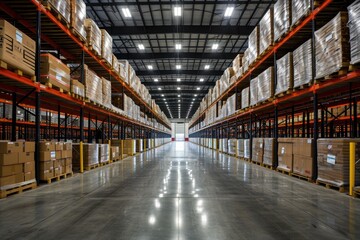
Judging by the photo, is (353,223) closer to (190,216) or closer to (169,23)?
(190,216)

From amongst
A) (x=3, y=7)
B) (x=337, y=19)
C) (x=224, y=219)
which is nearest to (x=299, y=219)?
(x=224, y=219)

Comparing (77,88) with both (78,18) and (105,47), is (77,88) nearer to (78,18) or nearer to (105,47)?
(78,18)

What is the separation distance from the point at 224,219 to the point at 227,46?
16894 mm

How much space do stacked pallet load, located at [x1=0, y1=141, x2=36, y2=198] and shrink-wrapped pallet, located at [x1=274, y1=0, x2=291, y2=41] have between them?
21.6ft

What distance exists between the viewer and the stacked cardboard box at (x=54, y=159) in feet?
18.8

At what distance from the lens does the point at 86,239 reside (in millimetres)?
2629

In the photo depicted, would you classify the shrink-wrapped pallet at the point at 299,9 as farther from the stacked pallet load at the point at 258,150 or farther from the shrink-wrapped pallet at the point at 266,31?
the stacked pallet load at the point at 258,150

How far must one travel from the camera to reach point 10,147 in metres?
4.65

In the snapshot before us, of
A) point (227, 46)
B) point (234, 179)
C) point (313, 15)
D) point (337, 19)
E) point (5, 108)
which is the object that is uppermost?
point (227, 46)

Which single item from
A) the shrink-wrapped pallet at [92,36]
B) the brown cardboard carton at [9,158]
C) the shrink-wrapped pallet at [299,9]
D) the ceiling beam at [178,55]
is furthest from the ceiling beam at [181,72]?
the brown cardboard carton at [9,158]

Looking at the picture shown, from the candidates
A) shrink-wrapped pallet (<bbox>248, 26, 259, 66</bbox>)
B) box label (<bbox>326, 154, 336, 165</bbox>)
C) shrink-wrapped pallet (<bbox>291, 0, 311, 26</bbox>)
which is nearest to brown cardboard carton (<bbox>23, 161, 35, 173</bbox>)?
box label (<bbox>326, 154, 336, 165</bbox>)

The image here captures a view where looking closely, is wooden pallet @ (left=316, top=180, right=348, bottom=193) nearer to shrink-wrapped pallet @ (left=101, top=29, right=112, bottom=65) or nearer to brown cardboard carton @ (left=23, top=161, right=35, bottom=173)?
brown cardboard carton @ (left=23, top=161, right=35, bottom=173)

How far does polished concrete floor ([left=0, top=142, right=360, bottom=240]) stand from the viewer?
281 cm

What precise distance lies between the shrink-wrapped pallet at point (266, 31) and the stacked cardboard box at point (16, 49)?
620 centimetres
